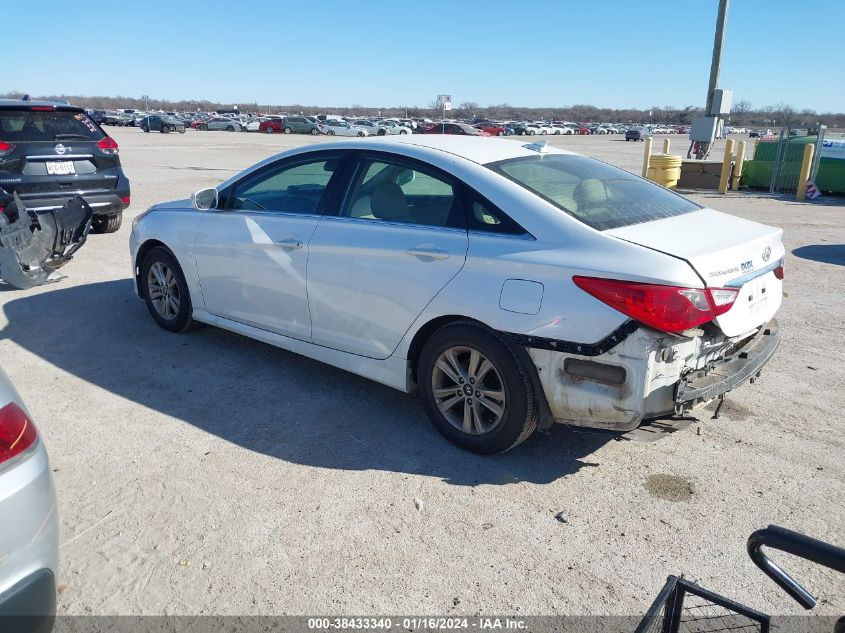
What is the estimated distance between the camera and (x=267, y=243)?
4598mm

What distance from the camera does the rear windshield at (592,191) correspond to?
363 centimetres

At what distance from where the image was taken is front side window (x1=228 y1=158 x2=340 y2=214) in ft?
14.8

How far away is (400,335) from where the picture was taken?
3936mm

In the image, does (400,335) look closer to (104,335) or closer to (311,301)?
(311,301)

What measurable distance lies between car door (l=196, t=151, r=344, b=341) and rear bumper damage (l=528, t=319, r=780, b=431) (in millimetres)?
1765

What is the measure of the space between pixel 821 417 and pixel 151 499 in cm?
392

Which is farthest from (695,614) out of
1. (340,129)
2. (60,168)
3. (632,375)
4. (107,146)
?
(340,129)

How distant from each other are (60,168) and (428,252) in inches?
260

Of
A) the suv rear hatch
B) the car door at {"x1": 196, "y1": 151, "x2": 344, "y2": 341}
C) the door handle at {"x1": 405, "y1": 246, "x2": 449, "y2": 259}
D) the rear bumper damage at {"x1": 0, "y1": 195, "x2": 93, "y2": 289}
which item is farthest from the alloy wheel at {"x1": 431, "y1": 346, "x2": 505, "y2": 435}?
the suv rear hatch

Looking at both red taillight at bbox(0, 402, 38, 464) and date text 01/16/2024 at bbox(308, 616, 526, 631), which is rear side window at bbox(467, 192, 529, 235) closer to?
date text 01/16/2024 at bbox(308, 616, 526, 631)

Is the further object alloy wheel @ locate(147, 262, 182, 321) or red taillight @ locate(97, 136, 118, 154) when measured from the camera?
red taillight @ locate(97, 136, 118, 154)

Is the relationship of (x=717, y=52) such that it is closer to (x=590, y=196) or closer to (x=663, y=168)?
(x=663, y=168)

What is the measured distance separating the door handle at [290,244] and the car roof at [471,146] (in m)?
0.76

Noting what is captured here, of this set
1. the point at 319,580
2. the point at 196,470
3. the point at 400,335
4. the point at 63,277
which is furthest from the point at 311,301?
the point at 63,277
